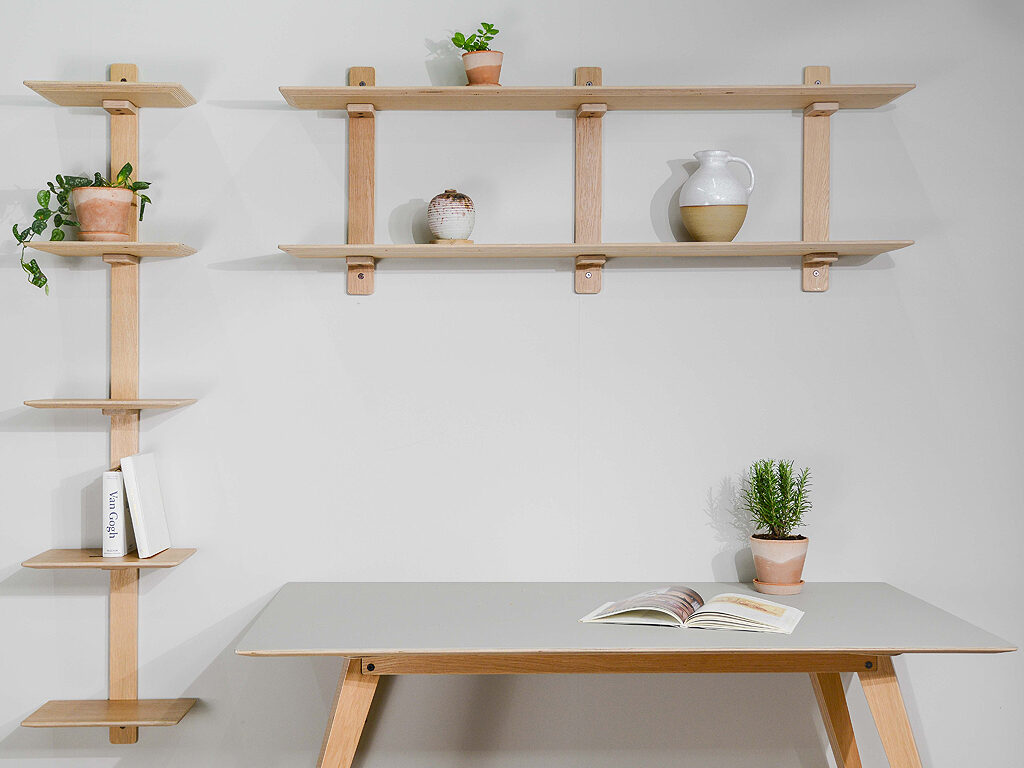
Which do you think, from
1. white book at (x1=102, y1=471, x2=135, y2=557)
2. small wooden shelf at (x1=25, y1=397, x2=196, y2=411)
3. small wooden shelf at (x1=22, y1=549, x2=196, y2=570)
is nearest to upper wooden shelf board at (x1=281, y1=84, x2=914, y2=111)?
small wooden shelf at (x1=25, y1=397, x2=196, y2=411)

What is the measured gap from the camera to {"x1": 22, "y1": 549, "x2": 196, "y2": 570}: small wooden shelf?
2.03m

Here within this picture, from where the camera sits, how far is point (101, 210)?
81.0 inches

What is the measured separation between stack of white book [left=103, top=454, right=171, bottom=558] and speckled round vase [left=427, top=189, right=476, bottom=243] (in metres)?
0.87

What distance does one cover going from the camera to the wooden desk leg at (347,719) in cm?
173

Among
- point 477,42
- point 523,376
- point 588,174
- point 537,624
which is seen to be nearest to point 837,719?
point 537,624

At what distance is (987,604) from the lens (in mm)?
2240

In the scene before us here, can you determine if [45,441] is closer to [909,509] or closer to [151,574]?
[151,574]

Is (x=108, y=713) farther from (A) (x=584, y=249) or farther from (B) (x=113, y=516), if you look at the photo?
(A) (x=584, y=249)

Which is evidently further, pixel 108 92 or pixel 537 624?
pixel 108 92

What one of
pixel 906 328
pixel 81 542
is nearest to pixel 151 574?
pixel 81 542

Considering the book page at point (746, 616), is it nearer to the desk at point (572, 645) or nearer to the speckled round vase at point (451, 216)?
the desk at point (572, 645)

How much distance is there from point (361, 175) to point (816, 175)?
110cm

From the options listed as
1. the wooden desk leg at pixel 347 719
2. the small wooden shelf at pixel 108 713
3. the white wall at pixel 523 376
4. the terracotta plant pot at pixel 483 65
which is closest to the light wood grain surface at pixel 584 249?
the white wall at pixel 523 376

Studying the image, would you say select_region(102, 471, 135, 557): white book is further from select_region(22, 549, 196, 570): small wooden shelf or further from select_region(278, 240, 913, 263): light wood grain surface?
select_region(278, 240, 913, 263): light wood grain surface
